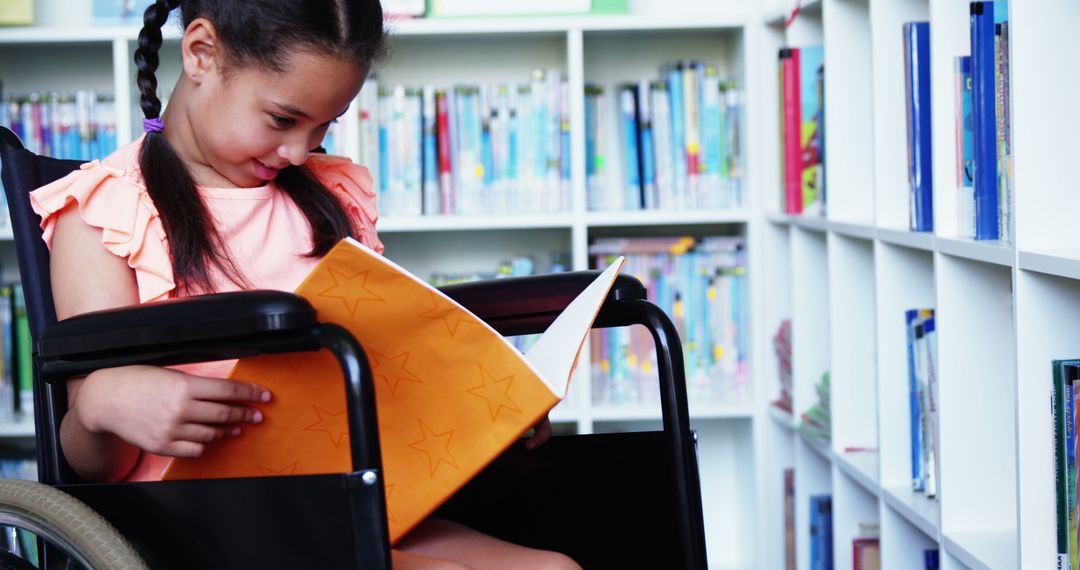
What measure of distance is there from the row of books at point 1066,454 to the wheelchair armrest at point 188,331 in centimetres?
73

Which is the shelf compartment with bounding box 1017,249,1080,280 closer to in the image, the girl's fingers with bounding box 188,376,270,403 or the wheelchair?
the wheelchair

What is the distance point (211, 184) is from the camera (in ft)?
3.69

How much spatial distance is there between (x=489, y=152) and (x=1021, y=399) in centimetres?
128

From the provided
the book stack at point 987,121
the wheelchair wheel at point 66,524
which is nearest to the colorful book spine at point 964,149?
the book stack at point 987,121

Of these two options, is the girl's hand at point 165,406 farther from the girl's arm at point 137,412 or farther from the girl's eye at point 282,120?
the girl's eye at point 282,120

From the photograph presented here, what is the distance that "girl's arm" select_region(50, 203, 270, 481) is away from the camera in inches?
32.7

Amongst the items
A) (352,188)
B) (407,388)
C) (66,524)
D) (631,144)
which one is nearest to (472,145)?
(631,144)

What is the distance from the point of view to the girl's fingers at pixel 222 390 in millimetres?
826

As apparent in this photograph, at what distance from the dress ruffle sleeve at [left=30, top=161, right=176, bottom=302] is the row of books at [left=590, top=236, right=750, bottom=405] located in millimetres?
1310

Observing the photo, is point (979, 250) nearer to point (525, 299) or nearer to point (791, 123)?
point (525, 299)

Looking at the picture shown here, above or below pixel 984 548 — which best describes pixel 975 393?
above

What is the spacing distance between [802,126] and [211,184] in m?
1.16

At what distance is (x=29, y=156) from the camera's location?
1.06 metres

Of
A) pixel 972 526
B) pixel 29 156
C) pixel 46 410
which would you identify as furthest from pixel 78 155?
pixel 972 526
